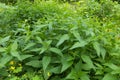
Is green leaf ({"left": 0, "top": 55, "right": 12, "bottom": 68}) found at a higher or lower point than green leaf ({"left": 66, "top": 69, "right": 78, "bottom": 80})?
higher

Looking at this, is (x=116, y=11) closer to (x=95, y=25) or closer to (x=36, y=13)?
(x=36, y=13)

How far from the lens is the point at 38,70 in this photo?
265cm

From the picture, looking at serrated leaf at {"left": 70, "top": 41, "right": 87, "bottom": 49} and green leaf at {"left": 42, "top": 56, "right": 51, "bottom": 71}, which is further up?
serrated leaf at {"left": 70, "top": 41, "right": 87, "bottom": 49}

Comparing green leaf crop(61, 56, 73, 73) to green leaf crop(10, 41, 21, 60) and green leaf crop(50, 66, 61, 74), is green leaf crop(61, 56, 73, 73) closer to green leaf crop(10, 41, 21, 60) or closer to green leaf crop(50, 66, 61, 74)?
green leaf crop(50, 66, 61, 74)

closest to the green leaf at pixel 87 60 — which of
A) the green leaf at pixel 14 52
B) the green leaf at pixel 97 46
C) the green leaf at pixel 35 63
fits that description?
the green leaf at pixel 97 46

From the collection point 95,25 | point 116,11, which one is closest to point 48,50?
point 95,25

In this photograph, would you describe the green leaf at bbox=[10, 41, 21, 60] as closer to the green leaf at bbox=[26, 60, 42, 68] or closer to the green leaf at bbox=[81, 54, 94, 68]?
the green leaf at bbox=[26, 60, 42, 68]

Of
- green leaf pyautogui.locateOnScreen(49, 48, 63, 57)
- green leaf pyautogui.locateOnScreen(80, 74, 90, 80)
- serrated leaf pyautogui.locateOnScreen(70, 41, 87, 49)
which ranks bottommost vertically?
green leaf pyautogui.locateOnScreen(80, 74, 90, 80)

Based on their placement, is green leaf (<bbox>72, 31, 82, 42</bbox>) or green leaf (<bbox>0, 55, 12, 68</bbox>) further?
green leaf (<bbox>72, 31, 82, 42</bbox>)

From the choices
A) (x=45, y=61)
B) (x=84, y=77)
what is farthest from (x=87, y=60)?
(x=45, y=61)

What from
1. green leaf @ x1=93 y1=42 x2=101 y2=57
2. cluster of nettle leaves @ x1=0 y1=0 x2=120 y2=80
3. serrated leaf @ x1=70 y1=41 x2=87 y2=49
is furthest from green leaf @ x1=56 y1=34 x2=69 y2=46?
green leaf @ x1=93 y1=42 x2=101 y2=57

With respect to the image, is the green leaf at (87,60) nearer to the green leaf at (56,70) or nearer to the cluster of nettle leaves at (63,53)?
the cluster of nettle leaves at (63,53)

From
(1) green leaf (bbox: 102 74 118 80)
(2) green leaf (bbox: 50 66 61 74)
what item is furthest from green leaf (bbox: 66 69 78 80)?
(1) green leaf (bbox: 102 74 118 80)

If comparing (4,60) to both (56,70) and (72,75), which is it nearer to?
(56,70)
